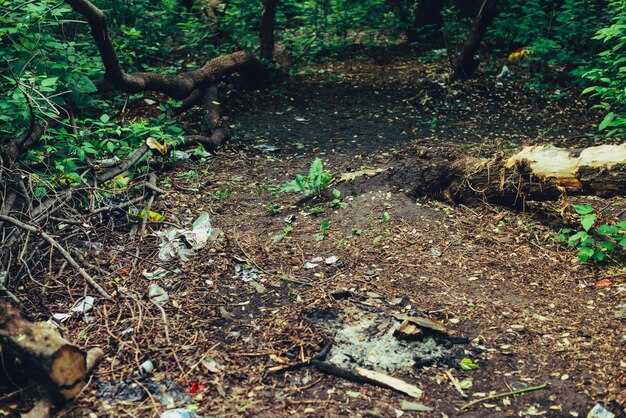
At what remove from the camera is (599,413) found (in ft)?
7.31

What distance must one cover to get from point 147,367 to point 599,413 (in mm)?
2037

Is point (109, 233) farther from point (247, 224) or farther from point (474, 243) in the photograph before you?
point (474, 243)

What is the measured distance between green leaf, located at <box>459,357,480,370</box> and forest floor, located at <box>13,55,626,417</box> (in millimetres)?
39

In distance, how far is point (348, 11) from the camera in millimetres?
9500

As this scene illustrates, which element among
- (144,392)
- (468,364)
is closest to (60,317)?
(144,392)

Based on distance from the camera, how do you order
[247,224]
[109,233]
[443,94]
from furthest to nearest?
[443,94], [247,224], [109,233]

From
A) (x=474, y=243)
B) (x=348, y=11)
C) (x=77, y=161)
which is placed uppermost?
(x=348, y=11)

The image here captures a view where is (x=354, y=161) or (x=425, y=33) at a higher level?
(x=425, y=33)

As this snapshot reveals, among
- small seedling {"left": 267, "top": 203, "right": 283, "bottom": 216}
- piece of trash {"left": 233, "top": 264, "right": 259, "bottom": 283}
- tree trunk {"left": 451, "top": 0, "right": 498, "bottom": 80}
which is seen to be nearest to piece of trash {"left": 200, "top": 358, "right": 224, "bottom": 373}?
piece of trash {"left": 233, "top": 264, "right": 259, "bottom": 283}

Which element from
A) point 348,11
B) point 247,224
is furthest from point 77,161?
point 348,11

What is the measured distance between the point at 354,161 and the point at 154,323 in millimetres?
2978

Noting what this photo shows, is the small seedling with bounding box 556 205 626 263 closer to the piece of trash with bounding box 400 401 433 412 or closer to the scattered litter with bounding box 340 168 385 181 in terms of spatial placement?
the scattered litter with bounding box 340 168 385 181

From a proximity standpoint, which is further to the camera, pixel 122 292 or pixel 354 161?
pixel 354 161

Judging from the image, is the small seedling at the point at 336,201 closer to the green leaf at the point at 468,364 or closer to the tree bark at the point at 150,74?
the green leaf at the point at 468,364
